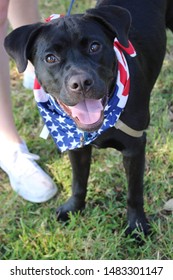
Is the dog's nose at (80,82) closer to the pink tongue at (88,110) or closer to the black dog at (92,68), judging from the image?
the black dog at (92,68)

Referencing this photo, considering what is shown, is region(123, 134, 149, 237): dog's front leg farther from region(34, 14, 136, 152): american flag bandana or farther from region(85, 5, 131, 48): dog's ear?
region(85, 5, 131, 48): dog's ear

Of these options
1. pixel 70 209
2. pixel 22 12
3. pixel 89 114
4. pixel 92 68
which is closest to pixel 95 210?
pixel 70 209

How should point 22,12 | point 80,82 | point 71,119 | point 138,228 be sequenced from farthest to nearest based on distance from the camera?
1. point 22,12
2. point 138,228
3. point 71,119
4. point 80,82

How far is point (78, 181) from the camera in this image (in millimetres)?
2836

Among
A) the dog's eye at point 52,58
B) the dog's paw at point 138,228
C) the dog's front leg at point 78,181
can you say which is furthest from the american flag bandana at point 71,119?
the dog's paw at point 138,228

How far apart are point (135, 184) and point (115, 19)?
872 mm

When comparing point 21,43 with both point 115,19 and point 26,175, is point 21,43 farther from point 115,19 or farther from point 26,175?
point 26,175

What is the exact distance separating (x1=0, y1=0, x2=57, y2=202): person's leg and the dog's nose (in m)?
0.90

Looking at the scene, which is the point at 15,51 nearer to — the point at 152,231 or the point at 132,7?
the point at 132,7

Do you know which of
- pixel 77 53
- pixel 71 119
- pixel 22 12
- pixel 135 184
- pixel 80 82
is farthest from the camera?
pixel 22 12

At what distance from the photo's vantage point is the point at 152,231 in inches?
109

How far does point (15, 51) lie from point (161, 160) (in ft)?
4.24

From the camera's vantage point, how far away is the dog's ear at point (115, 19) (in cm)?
222

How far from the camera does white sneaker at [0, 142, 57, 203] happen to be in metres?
3.05
